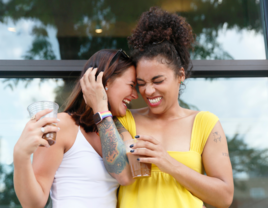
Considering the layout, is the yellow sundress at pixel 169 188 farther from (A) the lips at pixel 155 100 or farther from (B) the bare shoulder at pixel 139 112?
(B) the bare shoulder at pixel 139 112

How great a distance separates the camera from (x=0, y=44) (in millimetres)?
2814

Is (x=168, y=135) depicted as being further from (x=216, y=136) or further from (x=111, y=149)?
(x=111, y=149)

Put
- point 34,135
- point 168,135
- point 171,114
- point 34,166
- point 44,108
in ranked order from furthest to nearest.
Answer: point 171,114 → point 168,135 → point 34,166 → point 44,108 → point 34,135

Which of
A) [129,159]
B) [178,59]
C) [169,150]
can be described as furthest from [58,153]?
[178,59]

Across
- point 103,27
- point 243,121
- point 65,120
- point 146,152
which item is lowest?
point 243,121

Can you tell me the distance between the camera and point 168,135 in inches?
73.7

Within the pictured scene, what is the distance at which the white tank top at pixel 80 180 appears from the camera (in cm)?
155

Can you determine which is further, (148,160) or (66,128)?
(66,128)

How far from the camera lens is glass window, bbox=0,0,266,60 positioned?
2.84 metres

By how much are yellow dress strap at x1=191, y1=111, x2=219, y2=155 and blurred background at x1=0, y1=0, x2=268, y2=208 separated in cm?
94

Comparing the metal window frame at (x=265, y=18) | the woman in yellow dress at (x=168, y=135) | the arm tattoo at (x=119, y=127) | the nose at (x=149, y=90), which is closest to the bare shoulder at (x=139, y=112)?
the woman in yellow dress at (x=168, y=135)

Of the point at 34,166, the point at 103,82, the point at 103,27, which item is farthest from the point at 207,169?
the point at 103,27

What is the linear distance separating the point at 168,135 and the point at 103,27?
65.4 inches

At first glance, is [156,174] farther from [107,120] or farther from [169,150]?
[107,120]
